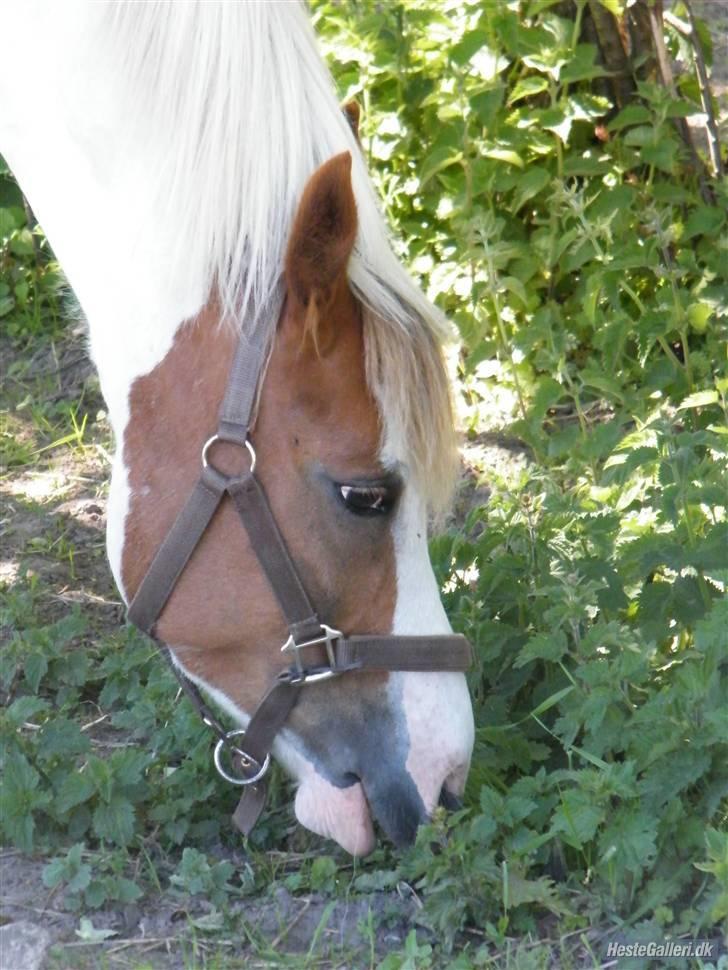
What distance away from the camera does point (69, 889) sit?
8.00 ft

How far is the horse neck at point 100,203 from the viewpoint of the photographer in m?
2.38

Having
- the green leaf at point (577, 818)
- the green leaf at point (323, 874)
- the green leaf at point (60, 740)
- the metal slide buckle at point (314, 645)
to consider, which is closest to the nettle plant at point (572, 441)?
the green leaf at point (577, 818)

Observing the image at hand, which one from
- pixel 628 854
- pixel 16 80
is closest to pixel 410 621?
pixel 628 854

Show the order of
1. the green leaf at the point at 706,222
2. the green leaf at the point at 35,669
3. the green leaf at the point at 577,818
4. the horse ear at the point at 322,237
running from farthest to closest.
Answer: the green leaf at the point at 706,222
the green leaf at the point at 35,669
the green leaf at the point at 577,818
the horse ear at the point at 322,237

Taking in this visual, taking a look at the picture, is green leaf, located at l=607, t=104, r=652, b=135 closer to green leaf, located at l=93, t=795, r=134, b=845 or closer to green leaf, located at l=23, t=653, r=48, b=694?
green leaf, located at l=23, t=653, r=48, b=694

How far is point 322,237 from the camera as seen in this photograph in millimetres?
2189

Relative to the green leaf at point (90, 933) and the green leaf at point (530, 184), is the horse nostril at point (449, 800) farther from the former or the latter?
the green leaf at point (530, 184)

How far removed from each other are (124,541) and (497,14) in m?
2.54

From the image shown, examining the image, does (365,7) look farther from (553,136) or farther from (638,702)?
(638,702)

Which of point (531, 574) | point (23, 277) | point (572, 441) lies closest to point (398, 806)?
point (531, 574)

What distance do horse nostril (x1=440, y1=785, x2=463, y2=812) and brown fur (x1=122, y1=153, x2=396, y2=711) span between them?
0.87ft

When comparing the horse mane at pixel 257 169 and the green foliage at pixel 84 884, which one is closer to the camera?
the horse mane at pixel 257 169

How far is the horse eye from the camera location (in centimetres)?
233

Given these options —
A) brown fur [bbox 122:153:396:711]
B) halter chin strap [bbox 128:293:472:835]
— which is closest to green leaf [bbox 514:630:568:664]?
halter chin strap [bbox 128:293:472:835]
